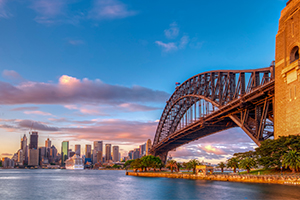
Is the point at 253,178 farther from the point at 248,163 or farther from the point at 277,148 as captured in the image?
the point at 277,148

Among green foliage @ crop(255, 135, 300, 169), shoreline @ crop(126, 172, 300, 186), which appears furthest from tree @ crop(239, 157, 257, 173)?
green foliage @ crop(255, 135, 300, 169)

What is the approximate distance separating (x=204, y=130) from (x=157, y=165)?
26.6 m

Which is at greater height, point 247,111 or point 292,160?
point 247,111

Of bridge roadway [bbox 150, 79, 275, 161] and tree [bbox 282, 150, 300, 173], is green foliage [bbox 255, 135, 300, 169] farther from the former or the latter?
bridge roadway [bbox 150, 79, 275, 161]

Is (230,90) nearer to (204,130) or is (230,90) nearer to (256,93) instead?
(256,93)

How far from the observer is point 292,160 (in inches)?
1828

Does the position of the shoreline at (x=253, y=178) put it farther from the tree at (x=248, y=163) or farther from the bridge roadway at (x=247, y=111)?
the bridge roadway at (x=247, y=111)

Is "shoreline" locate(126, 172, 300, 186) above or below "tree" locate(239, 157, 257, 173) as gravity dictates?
below

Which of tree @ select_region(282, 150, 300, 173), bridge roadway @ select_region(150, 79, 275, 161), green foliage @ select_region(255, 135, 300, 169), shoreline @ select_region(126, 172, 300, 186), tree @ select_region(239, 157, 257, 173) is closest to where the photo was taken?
shoreline @ select_region(126, 172, 300, 186)

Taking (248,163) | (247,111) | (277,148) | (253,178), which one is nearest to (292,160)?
(277,148)

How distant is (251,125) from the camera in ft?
215

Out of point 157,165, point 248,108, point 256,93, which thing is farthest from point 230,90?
point 157,165

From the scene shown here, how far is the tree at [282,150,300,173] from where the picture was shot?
46062 millimetres

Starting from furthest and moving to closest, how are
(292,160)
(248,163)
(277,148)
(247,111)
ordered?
(247,111) → (248,163) → (277,148) → (292,160)
